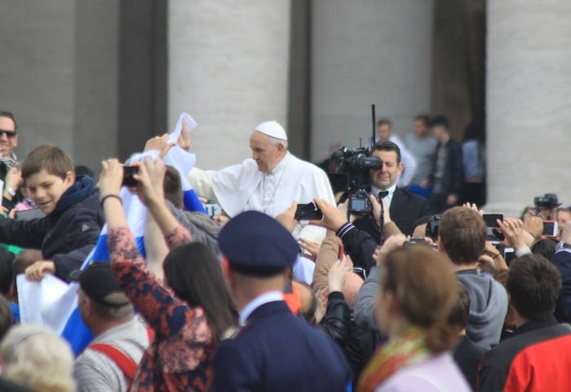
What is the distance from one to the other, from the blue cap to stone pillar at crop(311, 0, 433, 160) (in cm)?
1237

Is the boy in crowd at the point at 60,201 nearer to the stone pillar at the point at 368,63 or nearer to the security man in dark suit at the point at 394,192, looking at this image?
the security man in dark suit at the point at 394,192

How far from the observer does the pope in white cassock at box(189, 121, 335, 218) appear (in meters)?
10.9

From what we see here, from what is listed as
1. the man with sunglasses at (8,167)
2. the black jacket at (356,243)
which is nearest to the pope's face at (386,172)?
Answer: the man with sunglasses at (8,167)

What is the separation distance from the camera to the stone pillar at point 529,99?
14586mm

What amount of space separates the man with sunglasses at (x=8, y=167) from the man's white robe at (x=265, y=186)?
143 centimetres

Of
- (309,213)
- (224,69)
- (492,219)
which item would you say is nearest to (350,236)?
(309,213)

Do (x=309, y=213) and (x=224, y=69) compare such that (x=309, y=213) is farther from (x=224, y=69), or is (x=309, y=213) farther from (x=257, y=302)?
(x=224, y=69)

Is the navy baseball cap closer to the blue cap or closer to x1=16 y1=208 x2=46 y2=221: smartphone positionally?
the blue cap

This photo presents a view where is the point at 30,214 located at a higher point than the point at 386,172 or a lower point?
lower

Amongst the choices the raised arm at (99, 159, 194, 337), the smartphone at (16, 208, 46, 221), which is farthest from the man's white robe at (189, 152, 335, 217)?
the raised arm at (99, 159, 194, 337)

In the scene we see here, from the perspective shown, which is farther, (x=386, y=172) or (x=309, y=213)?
(x=386, y=172)

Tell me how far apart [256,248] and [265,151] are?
596 centimetres

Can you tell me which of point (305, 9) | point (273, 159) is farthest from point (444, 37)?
point (273, 159)

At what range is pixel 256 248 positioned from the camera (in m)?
4.90
